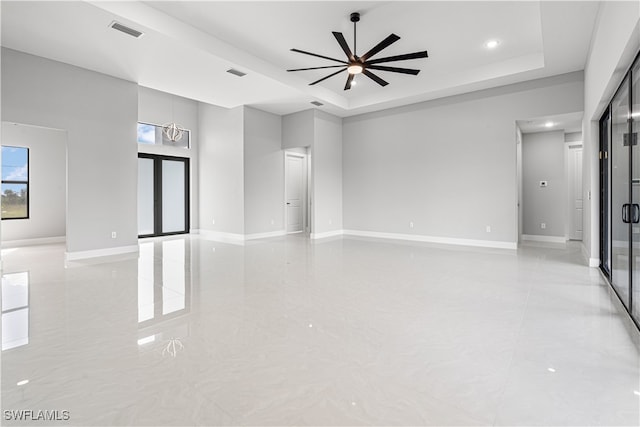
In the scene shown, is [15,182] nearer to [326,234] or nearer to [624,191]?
[326,234]

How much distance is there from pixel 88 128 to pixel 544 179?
9.44m

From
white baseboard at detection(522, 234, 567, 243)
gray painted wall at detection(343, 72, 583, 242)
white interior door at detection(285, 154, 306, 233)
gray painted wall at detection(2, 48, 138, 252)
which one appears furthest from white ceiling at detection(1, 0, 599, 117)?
white baseboard at detection(522, 234, 567, 243)

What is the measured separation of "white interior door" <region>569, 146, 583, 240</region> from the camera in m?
7.63

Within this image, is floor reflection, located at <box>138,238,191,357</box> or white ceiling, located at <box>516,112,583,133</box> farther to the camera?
white ceiling, located at <box>516,112,583,133</box>

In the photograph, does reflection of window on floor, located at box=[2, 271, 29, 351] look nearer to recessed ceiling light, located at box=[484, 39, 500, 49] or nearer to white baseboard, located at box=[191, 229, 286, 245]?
white baseboard, located at box=[191, 229, 286, 245]

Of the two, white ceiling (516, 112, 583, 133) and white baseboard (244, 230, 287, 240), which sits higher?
white ceiling (516, 112, 583, 133)

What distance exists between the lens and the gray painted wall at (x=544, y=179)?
7.43 meters

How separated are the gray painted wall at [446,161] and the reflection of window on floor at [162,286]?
485 centimetres

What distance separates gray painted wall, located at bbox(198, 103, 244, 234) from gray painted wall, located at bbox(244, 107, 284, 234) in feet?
0.49

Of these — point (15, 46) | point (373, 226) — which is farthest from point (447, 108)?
point (15, 46)

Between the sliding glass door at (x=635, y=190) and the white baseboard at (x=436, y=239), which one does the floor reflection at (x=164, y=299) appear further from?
the white baseboard at (x=436, y=239)

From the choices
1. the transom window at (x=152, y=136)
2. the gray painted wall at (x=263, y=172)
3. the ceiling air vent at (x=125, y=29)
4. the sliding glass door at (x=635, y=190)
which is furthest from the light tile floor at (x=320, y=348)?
the transom window at (x=152, y=136)

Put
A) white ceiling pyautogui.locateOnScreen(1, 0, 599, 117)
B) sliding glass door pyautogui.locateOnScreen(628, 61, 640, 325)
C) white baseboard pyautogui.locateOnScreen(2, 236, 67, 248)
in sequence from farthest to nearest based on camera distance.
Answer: white baseboard pyautogui.locateOnScreen(2, 236, 67, 248) → white ceiling pyautogui.locateOnScreen(1, 0, 599, 117) → sliding glass door pyautogui.locateOnScreen(628, 61, 640, 325)

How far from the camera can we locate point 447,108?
7.27 meters
